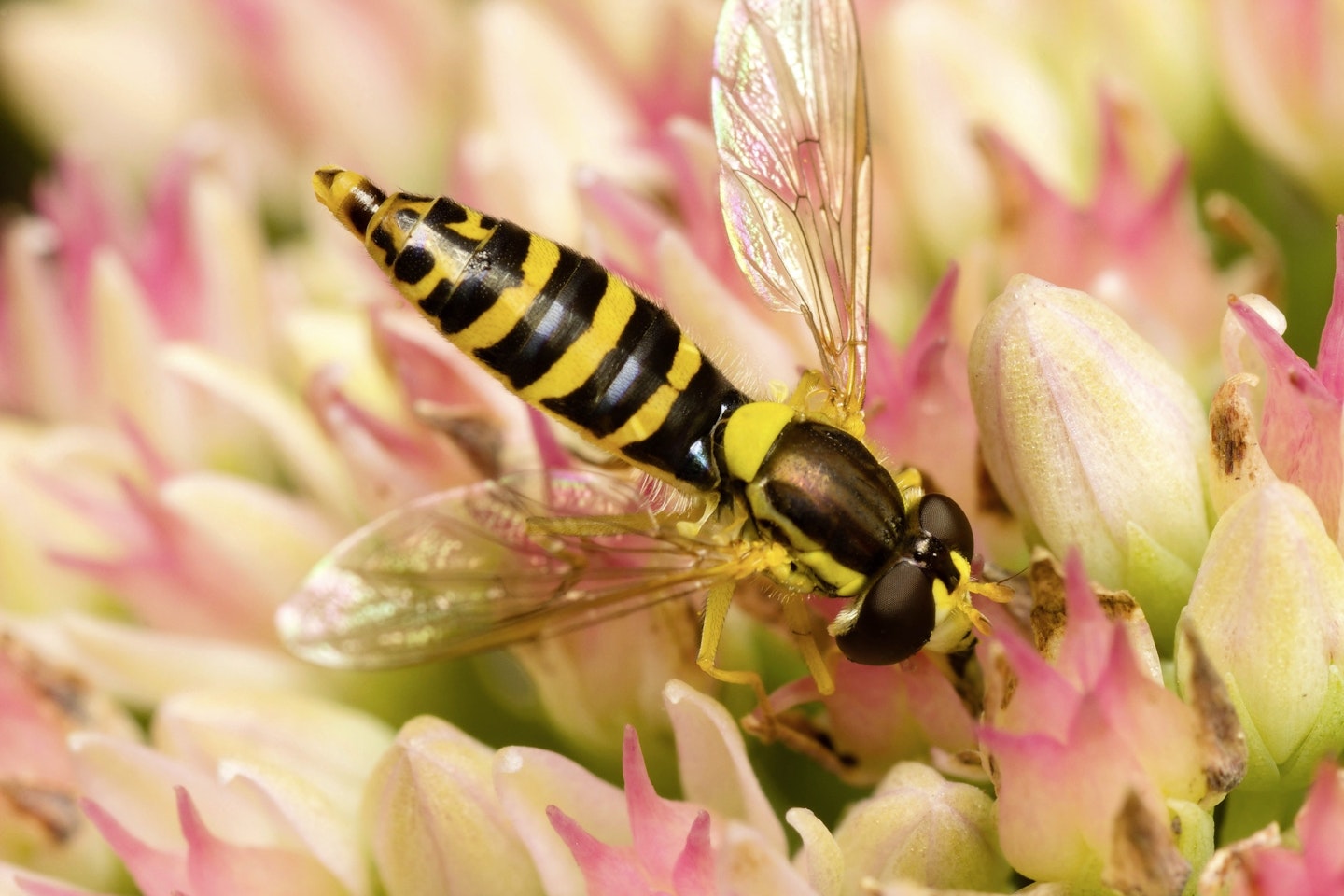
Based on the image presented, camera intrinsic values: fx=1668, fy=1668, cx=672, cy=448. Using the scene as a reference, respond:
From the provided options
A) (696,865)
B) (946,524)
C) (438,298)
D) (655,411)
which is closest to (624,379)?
(655,411)

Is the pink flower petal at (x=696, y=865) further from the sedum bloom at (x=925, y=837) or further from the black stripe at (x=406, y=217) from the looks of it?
the black stripe at (x=406, y=217)

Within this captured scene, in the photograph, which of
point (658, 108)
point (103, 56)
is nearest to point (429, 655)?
point (658, 108)

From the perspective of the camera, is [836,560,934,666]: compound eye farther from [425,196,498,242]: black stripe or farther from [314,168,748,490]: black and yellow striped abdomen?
[425,196,498,242]: black stripe

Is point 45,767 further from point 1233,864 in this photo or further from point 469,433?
point 1233,864

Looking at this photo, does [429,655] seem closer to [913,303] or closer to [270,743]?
[270,743]

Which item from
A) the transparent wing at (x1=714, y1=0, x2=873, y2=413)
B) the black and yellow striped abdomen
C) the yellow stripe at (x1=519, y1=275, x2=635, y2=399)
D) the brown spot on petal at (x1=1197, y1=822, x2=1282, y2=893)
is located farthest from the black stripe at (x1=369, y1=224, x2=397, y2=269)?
the brown spot on petal at (x1=1197, y1=822, x2=1282, y2=893)

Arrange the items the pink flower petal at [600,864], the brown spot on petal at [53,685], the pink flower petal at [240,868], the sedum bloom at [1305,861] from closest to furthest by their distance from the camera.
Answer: the sedum bloom at [1305,861] < the pink flower petal at [600,864] < the pink flower petal at [240,868] < the brown spot on petal at [53,685]

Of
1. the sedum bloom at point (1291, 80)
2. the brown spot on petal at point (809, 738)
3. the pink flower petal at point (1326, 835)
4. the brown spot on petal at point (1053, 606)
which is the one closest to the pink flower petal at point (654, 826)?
the brown spot on petal at point (809, 738)
